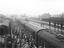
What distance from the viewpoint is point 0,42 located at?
6242mm

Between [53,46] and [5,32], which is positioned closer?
[53,46]

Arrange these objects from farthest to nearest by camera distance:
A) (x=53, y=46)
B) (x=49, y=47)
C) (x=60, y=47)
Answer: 1. (x=49, y=47)
2. (x=53, y=46)
3. (x=60, y=47)

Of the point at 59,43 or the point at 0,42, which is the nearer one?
the point at 59,43

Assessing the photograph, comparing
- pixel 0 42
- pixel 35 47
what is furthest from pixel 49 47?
pixel 0 42

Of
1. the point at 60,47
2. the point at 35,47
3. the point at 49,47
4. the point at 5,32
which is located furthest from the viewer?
the point at 5,32

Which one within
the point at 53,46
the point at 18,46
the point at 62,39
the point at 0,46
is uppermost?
the point at 62,39

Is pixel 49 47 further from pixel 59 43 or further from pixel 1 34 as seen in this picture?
pixel 1 34

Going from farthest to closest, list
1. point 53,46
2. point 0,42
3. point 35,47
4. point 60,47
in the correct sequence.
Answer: point 35,47 → point 0,42 → point 53,46 → point 60,47

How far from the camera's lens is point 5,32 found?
791cm

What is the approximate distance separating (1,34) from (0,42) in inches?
49.9

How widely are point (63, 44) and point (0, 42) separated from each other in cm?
444

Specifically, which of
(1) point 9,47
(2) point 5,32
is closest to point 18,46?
(1) point 9,47

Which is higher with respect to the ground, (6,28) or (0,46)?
(6,28)

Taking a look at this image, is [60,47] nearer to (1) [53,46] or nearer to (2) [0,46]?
(1) [53,46]
